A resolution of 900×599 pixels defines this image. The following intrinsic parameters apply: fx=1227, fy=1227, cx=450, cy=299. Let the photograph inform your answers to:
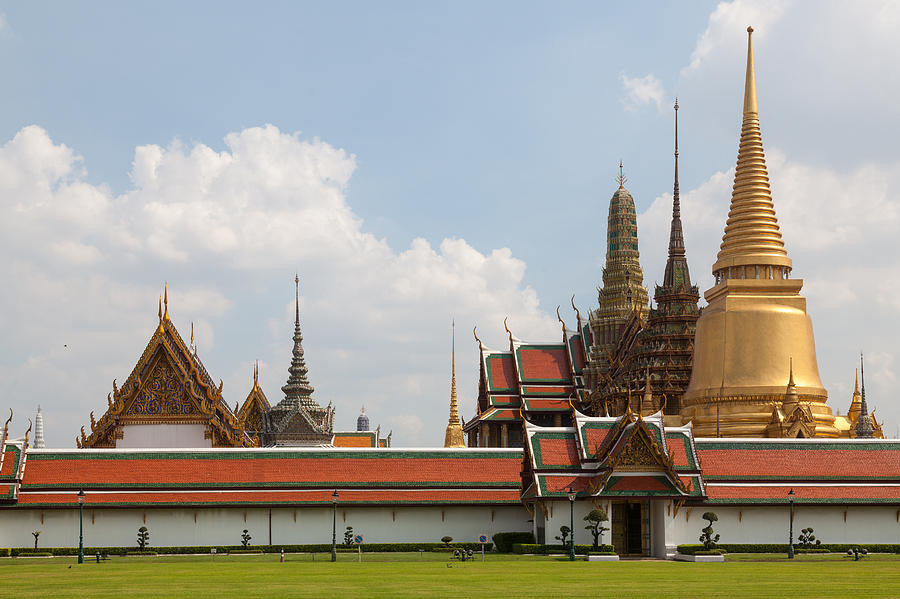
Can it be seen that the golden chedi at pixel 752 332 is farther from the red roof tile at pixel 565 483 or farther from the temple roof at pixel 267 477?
the red roof tile at pixel 565 483

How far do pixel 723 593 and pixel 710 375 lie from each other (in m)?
33.5

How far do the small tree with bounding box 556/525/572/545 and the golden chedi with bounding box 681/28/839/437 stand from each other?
16.4 metres

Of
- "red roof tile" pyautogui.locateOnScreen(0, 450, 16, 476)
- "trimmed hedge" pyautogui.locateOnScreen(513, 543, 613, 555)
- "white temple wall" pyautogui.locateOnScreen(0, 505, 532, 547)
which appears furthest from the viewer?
"white temple wall" pyautogui.locateOnScreen(0, 505, 532, 547)

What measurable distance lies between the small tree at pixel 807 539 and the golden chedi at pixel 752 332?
11.8 meters

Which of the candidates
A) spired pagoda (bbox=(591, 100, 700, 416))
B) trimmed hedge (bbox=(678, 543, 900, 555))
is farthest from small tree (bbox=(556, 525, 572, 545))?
spired pagoda (bbox=(591, 100, 700, 416))

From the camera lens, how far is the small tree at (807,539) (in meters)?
39.5

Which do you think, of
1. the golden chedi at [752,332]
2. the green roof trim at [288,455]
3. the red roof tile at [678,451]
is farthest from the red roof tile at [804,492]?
the golden chedi at [752,332]

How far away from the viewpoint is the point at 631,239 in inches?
3091

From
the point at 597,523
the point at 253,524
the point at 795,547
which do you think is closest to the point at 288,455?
the point at 253,524

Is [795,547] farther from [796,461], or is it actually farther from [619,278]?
[619,278]

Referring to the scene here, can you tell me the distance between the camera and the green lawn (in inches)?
911

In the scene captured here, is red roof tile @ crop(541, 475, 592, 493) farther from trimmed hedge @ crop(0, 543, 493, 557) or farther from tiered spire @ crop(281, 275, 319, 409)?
tiered spire @ crop(281, 275, 319, 409)

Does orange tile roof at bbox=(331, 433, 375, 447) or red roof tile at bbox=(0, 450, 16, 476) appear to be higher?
orange tile roof at bbox=(331, 433, 375, 447)

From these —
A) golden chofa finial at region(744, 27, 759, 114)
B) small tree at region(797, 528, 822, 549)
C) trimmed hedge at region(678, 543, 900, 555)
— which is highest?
golden chofa finial at region(744, 27, 759, 114)
